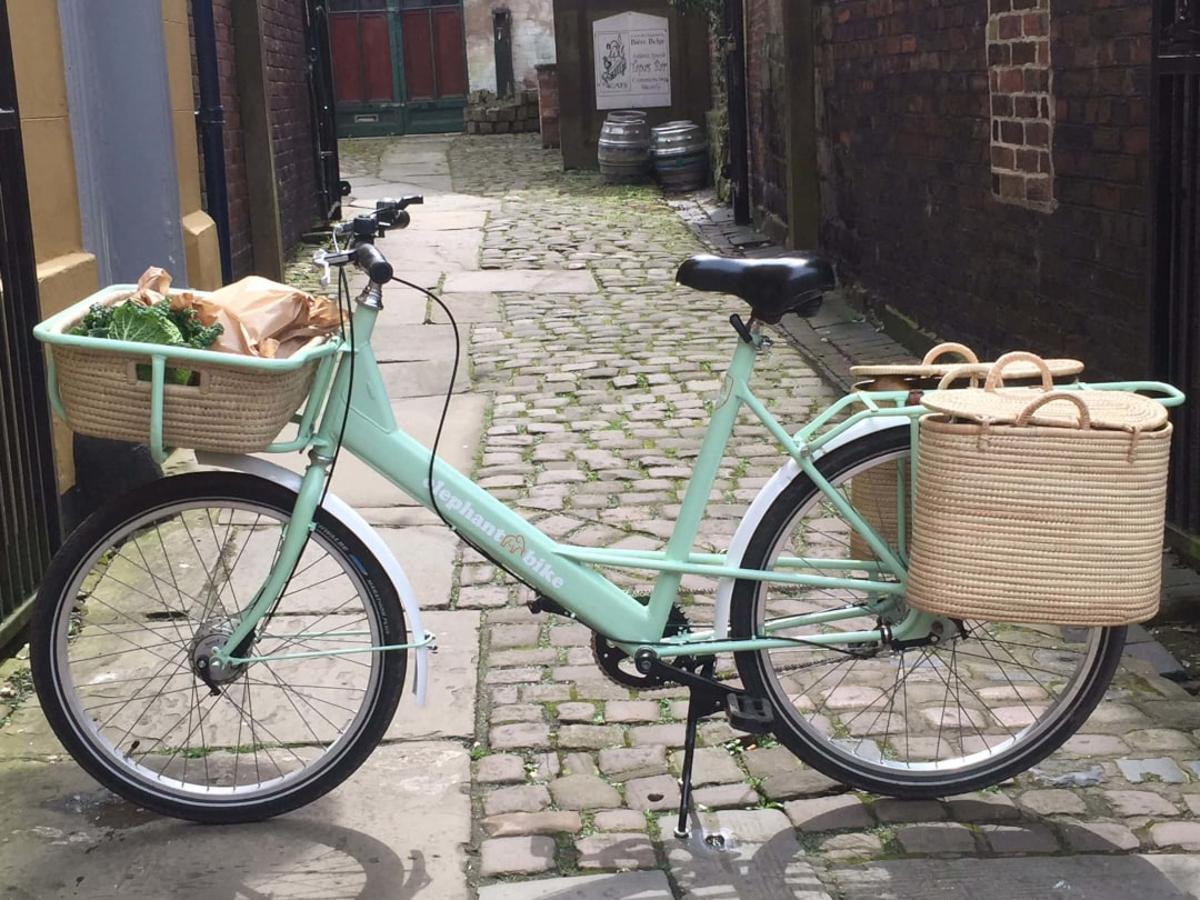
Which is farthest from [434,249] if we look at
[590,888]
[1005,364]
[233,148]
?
[590,888]

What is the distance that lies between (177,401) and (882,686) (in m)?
1.86

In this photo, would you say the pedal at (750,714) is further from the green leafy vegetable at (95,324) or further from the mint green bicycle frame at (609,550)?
the green leafy vegetable at (95,324)

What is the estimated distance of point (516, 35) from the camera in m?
23.7

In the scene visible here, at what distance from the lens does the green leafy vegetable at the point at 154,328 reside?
9.61 feet

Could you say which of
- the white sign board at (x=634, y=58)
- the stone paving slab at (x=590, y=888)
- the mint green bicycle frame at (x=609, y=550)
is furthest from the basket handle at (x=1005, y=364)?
the white sign board at (x=634, y=58)

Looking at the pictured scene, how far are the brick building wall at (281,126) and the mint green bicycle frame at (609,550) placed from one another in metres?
6.38

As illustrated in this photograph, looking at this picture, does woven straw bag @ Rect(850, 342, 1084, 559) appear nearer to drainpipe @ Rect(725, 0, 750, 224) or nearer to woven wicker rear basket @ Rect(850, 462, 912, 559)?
woven wicker rear basket @ Rect(850, 462, 912, 559)

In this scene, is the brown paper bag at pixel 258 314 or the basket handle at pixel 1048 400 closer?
the basket handle at pixel 1048 400

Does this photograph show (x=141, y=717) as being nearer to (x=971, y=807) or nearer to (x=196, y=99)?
(x=971, y=807)

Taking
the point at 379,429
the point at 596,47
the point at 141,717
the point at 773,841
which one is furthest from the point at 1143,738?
the point at 596,47

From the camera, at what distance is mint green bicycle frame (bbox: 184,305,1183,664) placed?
3137mm

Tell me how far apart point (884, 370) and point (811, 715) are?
84 centimetres

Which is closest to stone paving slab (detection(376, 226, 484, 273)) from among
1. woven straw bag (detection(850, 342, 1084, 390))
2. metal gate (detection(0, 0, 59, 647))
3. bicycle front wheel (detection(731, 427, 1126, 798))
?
metal gate (detection(0, 0, 59, 647))

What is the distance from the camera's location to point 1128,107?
16.8 feet
